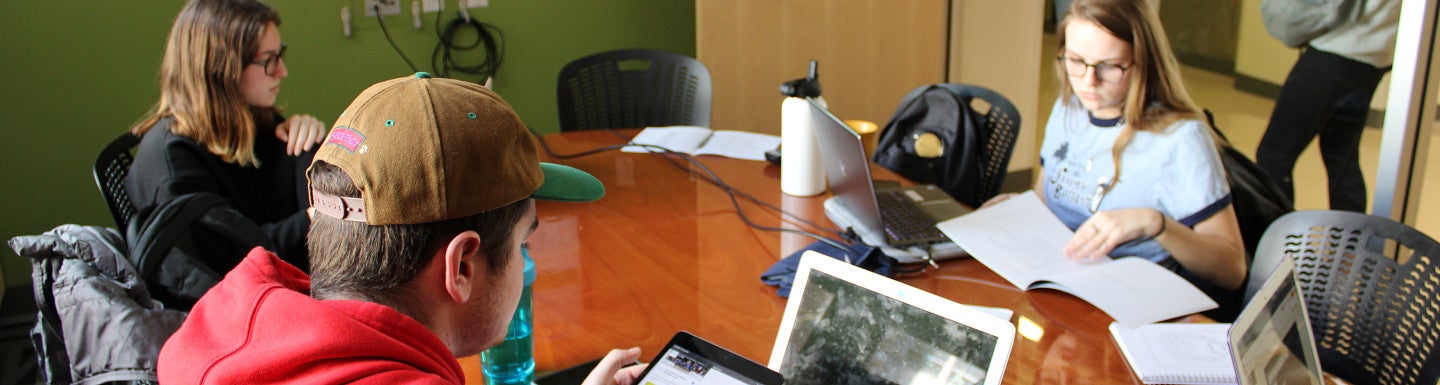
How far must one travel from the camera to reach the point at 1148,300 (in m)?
1.59

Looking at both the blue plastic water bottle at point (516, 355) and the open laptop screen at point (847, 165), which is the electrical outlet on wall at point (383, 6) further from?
the blue plastic water bottle at point (516, 355)

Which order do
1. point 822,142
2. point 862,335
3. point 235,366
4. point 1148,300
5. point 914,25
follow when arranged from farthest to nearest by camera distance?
point 914,25, point 822,142, point 1148,300, point 862,335, point 235,366

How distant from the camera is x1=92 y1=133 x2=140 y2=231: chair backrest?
2.04m

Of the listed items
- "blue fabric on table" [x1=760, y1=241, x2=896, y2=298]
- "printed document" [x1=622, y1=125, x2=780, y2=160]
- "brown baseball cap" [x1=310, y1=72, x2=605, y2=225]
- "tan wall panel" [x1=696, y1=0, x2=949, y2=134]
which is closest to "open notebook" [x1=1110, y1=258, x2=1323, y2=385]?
"blue fabric on table" [x1=760, y1=241, x2=896, y2=298]

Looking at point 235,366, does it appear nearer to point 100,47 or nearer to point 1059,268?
point 1059,268

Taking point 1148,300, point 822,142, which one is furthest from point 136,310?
point 1148,300

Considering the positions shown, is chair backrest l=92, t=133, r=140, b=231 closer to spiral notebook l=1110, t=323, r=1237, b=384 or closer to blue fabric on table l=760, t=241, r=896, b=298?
blue fabric on table l=760, t=241, r=896, b=298

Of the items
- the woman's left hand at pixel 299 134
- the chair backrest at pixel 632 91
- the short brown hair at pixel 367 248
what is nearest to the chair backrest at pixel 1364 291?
the short brown hair at pixel 367 248

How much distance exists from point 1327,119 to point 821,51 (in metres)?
1.71

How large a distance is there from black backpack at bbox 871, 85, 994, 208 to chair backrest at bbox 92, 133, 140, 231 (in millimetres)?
1701

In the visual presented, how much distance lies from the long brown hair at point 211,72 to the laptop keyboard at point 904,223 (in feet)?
4.42

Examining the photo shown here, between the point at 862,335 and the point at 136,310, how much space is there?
0.99m

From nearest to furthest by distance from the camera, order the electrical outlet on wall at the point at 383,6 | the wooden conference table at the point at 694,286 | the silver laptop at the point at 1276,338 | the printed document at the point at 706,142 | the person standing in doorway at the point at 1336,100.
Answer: the silver laptop at the point at 1276,338
the wooden conference table at the point at 694,286
the printed document at the point at 706,142
the person standing in doorway at the point at 1336,100
the electrical outlet on wall at the point at 383,6

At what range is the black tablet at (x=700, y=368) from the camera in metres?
1.11
